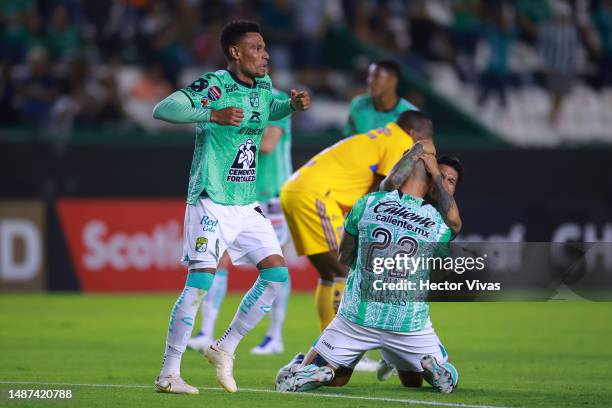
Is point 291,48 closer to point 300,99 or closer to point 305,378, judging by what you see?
point 300,99

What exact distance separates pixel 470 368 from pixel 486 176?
27.0ft

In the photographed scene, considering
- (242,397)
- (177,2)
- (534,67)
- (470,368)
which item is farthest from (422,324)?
(534,67)

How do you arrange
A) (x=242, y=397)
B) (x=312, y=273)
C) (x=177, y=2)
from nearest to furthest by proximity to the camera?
1. (x=242, y=397)
2. (x=312, y=273)
3. (x=177, y=2)

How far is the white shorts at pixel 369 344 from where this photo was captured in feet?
23.9

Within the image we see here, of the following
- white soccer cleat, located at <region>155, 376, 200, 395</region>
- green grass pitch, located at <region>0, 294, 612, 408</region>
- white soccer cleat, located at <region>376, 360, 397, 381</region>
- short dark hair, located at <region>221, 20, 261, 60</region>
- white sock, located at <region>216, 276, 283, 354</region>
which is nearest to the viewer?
green grass pitch, located at <region>0, 294, 612, 408</region>

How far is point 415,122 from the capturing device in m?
8.80

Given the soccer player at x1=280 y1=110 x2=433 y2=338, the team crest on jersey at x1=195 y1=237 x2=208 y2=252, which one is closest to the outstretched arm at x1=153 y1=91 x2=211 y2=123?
the team crest on jersey at x1=195 y1=237 x2=208 y2=252

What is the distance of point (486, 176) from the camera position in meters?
→ 17.0

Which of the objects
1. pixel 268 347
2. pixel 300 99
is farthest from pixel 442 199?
pixel 268 347

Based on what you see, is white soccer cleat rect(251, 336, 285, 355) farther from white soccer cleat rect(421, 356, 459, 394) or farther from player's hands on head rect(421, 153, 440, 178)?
player's hands on head rect(421, 153, 440, 178)

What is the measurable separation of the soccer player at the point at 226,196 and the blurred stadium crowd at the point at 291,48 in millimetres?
8979

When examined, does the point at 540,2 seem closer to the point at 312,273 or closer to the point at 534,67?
the point at 534,67

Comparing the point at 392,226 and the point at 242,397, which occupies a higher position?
the point at 392,226

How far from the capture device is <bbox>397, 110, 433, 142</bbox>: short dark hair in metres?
8.77
